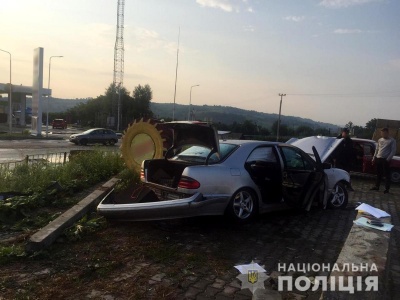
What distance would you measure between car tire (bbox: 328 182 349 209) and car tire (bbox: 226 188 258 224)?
7.56 feet

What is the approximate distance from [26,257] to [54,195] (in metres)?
3.04

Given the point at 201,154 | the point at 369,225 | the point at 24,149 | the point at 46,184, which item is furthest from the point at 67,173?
the point at 24,149

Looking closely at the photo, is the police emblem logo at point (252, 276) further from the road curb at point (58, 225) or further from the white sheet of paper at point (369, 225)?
the road curb at point (58, 225)

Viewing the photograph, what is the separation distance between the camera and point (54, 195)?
7.36 m

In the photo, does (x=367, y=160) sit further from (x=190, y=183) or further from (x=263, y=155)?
(x=190, y=183)

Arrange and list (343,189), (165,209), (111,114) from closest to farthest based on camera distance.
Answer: (165,209) → (343,189) → (111,114)

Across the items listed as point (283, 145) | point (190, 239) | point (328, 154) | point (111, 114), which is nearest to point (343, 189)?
point (328, 154)

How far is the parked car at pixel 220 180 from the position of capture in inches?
215

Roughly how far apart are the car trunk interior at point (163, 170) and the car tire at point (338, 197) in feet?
10.9

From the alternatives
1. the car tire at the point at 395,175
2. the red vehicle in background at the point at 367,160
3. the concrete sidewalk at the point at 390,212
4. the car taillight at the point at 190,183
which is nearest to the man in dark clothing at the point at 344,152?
the concrete sidewalk at the point at 390,212

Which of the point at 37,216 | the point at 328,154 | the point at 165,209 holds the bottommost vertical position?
the point at 37,216

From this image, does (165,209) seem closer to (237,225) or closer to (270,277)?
(237,225)

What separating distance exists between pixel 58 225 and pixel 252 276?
2.76m

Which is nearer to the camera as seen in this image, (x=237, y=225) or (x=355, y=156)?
(x=237, y=225)
